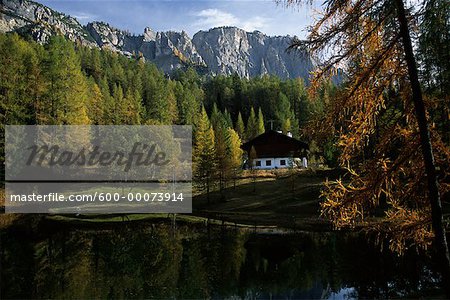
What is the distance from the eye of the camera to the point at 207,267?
1936 cm

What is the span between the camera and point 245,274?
1842 centimetres

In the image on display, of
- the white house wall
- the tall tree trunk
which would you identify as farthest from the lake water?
the white house wall

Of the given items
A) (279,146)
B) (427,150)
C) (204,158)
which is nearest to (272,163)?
(279,146)

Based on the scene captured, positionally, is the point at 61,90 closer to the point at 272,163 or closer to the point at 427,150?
the point at 272,163

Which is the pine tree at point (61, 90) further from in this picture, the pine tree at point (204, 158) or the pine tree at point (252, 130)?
the pine tree at point (252, 130)

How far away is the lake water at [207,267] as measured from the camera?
15.7 m

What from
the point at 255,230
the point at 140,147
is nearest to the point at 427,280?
the point at 255,230

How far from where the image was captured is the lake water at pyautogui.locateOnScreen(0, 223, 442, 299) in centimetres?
1573

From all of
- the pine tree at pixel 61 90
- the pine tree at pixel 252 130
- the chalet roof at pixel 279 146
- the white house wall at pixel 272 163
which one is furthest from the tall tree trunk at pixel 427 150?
the pine tree at pixel 252 130

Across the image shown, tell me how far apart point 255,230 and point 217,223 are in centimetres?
464

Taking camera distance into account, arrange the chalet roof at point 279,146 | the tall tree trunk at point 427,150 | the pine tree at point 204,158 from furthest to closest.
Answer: the chalet roof at point 279,146, the pine tree at point 204,158, the tall tree trunk at point 427,150

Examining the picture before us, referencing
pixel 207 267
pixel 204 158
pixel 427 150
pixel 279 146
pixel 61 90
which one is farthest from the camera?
pixel 279 146

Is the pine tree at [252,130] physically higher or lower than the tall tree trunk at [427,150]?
higher

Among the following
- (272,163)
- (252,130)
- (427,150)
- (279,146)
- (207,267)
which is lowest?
(207,267)
